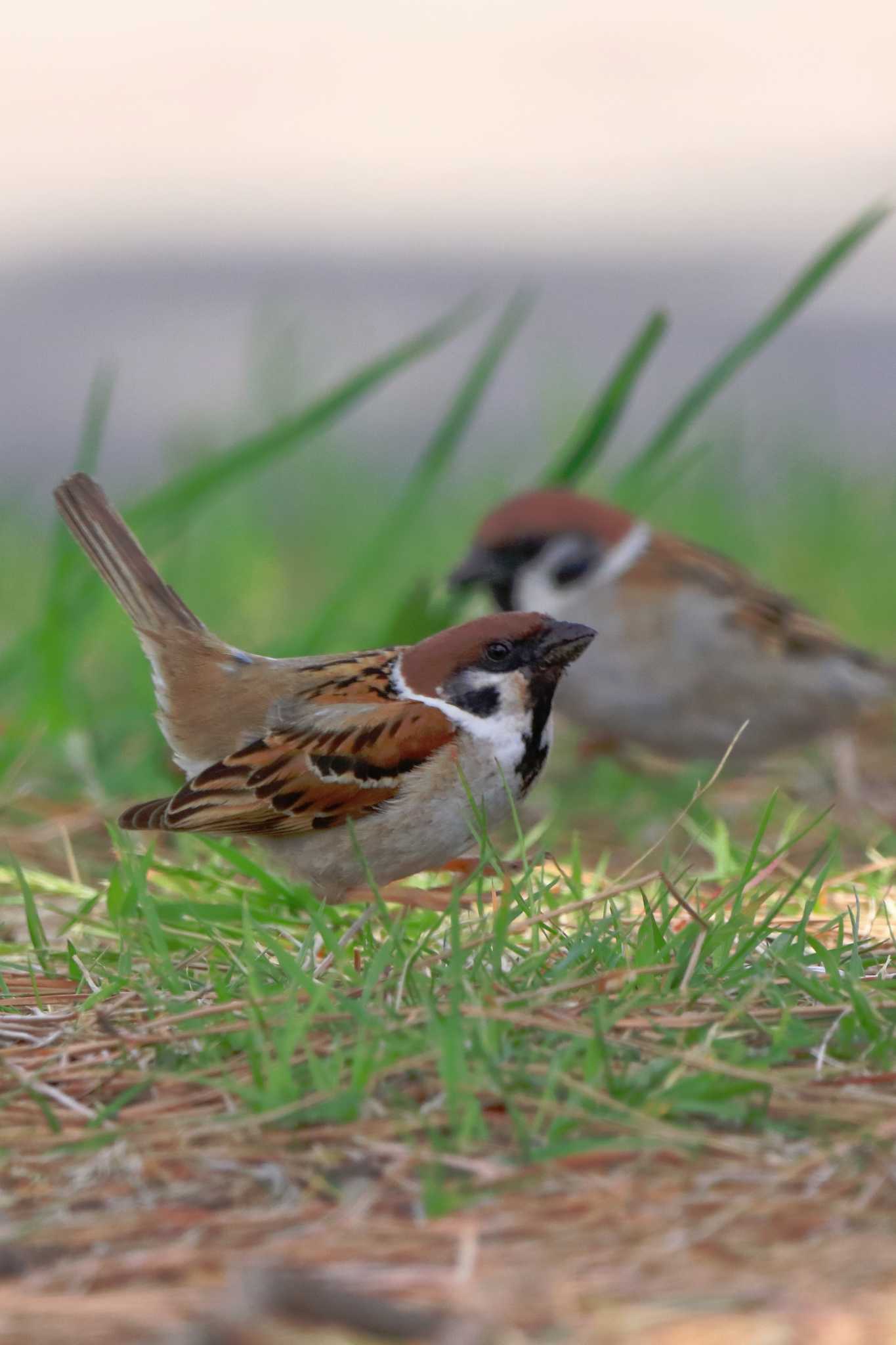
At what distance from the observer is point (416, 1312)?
206cm

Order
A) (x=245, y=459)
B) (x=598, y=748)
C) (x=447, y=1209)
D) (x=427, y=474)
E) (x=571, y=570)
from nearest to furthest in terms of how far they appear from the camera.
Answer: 1. (x=447, y=1209)
2. (x=245, y=459)
3. (x=427, y=474)
4. (x=571, y=570)
5. (x=598, y=748)

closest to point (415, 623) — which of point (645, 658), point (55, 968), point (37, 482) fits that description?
point (645, 658)

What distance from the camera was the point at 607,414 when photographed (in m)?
5.73

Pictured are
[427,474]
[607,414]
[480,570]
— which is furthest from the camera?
[480,570]

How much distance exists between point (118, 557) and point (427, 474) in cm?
134

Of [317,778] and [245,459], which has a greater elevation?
[245,459]

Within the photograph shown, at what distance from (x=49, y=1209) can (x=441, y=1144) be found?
20.9 inches

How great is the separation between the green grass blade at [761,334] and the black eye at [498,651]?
1.72 m

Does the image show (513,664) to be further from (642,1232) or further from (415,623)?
(642,1232)

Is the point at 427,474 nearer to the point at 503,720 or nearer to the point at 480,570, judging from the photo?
the point at 480,570

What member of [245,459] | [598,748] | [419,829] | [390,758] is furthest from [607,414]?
[419,829]

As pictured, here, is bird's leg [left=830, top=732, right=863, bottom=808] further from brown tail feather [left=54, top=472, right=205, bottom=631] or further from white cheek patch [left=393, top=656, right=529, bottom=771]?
brown tail feather [left=54, top=472, right=205, bottom=631]

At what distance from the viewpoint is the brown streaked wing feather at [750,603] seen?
633cm

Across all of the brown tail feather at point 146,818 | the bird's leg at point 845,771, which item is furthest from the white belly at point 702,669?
the brown tail feather at point 146,818
